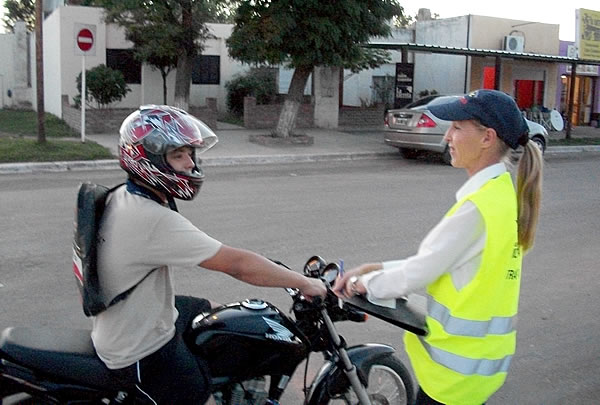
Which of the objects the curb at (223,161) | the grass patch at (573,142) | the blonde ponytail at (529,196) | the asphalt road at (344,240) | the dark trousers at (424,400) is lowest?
the asphalt road at (344,240)

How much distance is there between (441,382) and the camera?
8.34 ft

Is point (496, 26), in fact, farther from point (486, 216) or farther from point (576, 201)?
point (486, 216)

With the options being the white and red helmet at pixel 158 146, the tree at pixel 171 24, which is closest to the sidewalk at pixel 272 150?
the tree at pixel 171 24

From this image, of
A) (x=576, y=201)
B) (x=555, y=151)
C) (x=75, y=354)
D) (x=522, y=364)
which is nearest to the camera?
(x=75, y=354)

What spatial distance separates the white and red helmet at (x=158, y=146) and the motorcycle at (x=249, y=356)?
60 centimetres

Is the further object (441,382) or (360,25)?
(360,25)

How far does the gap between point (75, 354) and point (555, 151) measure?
21.1m

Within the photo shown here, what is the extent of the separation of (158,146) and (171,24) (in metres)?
17.5

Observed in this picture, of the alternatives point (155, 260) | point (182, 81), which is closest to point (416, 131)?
point (182, 81)

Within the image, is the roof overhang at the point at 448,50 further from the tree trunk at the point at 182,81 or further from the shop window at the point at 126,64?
the shop window at the point at 126,64

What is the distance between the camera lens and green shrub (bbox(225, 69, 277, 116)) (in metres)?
25.1

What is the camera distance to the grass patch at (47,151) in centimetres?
1419

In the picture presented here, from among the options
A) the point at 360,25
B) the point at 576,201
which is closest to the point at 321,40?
the point at 360,25

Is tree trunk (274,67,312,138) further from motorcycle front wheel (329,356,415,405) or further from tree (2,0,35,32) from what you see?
tree (2,0,35,32)
